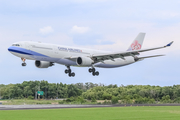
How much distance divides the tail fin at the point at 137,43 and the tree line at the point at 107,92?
24519mm

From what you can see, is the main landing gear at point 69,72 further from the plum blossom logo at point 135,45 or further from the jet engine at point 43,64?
the plum blossom logo at point 135,45

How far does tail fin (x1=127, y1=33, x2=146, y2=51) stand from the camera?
249 ft

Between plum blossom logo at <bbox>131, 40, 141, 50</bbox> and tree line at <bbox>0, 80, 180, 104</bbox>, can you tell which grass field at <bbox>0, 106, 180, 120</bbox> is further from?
tree line at <bbox>0, 80, 180, 104</bbox>

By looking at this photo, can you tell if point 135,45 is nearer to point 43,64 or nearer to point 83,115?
point 43,64

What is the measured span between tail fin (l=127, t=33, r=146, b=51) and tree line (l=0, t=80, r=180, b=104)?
24.5 metres

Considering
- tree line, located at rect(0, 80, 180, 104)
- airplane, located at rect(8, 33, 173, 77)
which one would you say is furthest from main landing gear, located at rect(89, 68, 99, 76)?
tree line, located at rect(0, 80, 180, 104)

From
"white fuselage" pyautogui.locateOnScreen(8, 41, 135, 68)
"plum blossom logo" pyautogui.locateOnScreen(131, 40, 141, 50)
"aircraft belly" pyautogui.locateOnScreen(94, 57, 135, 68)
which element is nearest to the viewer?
"white fuselage" pyautogui.locateOnScreen(8, 41, 135, 68)

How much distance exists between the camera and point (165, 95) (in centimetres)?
11231

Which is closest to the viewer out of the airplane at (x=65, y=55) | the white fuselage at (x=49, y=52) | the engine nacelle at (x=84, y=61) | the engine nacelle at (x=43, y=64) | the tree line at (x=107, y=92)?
the white fuselage at (x=49, y=52)

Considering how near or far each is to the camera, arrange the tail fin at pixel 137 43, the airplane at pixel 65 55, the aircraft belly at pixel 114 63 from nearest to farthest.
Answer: the airplane at pixel 65 55 < the aircraft belly at pixel 114 63 < the tail fin at pixel 137 43

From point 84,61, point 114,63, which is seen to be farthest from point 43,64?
point 114,63

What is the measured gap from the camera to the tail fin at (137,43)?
75.8m

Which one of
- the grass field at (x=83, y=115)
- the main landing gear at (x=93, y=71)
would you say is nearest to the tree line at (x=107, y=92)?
the main landing gear at (x=93, y=71)

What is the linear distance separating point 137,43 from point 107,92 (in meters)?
45.5
